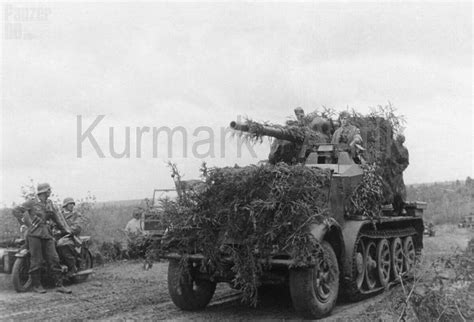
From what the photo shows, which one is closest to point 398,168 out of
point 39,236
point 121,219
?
point 39,236

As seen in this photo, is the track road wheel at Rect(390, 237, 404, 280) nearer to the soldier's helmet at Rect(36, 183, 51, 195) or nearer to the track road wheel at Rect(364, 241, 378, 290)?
the track road wheel at Rect(364, 241, 378, 290)

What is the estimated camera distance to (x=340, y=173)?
9.45m

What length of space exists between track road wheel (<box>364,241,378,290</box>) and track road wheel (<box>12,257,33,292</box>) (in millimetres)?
5853

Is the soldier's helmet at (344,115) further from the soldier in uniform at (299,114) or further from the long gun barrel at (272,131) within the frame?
the long gun barrel at (272,131)

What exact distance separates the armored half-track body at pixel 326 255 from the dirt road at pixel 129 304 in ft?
1.08

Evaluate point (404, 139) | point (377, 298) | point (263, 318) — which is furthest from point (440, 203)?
point (263, 318)

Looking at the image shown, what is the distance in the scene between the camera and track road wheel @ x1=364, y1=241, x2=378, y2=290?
32.8ft

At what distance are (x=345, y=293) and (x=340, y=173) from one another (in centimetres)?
189

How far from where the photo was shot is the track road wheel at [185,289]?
8.73m

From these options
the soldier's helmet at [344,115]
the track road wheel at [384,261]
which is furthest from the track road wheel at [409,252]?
the soldier's helmet at [344,115]

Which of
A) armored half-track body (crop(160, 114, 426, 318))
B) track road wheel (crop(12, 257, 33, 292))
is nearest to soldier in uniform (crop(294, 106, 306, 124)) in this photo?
armored half-track body (crop(160, 114, 426, 318))

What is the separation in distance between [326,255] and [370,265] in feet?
7.94

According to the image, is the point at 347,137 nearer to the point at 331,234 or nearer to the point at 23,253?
the point at 331,234

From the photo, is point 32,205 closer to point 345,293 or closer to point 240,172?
point 240,172
